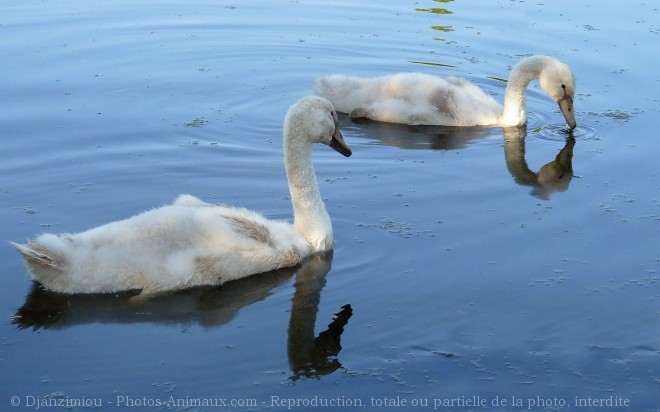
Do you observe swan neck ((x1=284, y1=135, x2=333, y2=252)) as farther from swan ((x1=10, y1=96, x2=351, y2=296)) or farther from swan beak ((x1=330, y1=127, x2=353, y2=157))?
swan beak ((x1=330, y1=127, x2=353, y2=157))

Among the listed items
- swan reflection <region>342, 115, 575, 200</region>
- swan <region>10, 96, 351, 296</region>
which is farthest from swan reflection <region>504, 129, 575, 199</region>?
swan <region>10, 96, 351, 296</region>

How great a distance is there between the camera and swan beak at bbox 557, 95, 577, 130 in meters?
12.2

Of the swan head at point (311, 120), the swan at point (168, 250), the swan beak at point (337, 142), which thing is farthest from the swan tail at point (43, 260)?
the swan beak at point (337, 142)

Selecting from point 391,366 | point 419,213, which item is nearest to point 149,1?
Result: point 419,213

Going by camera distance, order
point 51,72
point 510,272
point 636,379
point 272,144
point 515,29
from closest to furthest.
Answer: point 636,379 < point 510,272 < point 272,144 < point 51,72 < point 515,29

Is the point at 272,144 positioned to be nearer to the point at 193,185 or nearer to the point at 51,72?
the point at 193,185

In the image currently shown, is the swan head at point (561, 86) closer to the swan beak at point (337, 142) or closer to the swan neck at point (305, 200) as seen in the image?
the swan beak at point (337, 142)

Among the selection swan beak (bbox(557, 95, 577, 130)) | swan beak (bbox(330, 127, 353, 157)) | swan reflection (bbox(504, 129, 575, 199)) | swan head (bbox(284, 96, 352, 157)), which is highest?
swan head (bbox(284, 96, 352, 157))

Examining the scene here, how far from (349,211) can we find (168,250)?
212 centimetres

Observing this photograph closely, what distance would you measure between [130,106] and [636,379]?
281 inches

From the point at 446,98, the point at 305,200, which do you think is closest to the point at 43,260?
the point at 305,200

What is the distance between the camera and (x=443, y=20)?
16.6 m

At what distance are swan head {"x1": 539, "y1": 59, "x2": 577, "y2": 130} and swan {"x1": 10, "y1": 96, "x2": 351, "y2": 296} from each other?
4.61 metres

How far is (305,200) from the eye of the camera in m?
8.68
